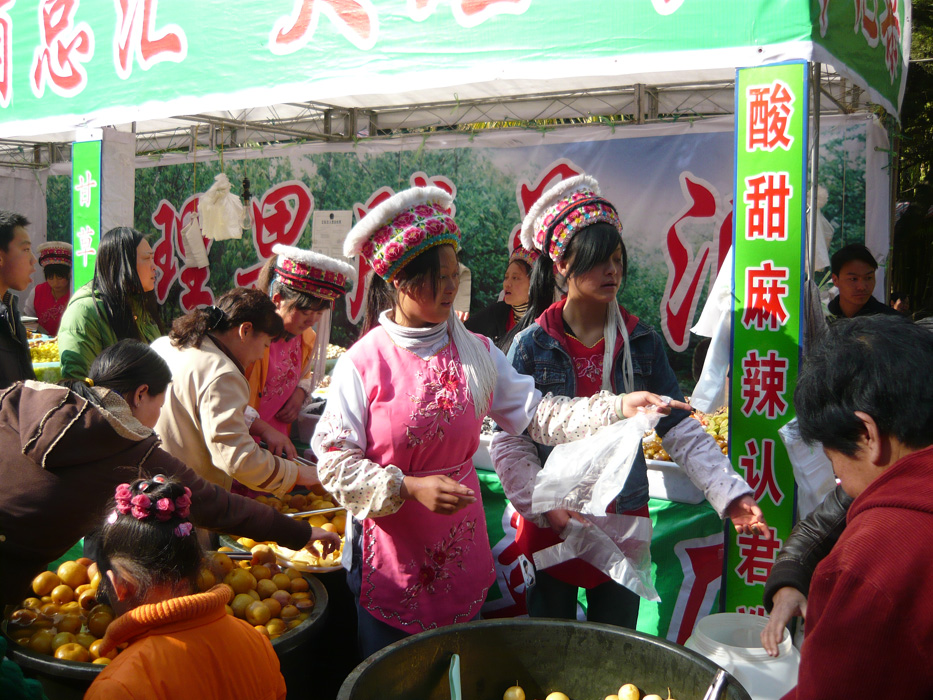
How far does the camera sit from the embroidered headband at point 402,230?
1.75 m

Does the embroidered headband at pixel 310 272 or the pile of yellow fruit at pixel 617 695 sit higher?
the embroidered headband at pixel 310 272

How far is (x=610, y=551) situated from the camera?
2002 millimetres

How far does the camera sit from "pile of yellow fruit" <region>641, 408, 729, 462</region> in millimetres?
3047

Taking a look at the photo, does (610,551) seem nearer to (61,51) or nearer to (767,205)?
(767,205)

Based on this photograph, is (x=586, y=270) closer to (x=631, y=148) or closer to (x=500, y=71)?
(x=500, y=71)

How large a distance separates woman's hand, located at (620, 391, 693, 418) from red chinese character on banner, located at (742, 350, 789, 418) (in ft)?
2.41

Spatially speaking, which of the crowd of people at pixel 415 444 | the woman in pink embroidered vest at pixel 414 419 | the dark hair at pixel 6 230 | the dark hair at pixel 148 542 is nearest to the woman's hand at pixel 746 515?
the crowd of people at pixel 415 444

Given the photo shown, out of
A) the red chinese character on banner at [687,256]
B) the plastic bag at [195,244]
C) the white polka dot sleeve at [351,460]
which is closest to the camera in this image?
the white polka dot sleeve at [351,460]

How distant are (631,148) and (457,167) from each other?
1.43 meters

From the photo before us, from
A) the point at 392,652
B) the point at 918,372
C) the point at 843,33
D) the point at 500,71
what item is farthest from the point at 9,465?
→ the point at 843,33

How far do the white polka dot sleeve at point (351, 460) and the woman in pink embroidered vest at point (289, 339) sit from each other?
138 cm

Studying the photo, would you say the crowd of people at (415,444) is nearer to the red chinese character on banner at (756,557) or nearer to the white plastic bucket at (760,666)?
the white plastic bucket at (760,666)

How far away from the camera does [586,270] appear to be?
79.4 inches

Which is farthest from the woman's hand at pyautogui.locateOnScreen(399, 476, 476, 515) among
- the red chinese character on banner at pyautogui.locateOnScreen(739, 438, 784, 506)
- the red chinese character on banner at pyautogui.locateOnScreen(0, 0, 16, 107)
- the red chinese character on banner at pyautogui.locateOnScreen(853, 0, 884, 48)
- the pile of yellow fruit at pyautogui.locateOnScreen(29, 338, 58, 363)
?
the pile of yellow fruit at pyautogui.locateOnScreen(29, 338, 58, 363)
